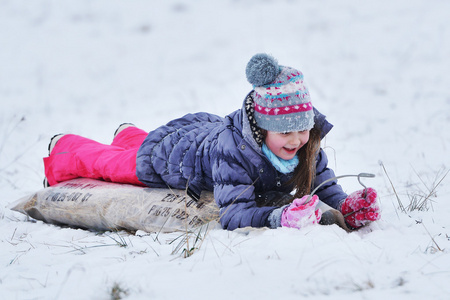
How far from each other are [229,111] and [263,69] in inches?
170

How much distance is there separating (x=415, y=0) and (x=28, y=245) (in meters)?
9.18

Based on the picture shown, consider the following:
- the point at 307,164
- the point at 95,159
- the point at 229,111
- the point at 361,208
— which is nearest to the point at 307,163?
the point at 307,164

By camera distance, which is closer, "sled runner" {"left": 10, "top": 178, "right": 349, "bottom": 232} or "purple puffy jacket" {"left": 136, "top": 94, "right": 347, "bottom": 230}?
"purple puffy jacket" {"left": 136, "top": 94, "right": 347, "bottom": 230}

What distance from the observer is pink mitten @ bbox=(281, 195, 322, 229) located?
7.32ft

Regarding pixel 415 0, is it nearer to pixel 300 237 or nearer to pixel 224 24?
pixel 224 24

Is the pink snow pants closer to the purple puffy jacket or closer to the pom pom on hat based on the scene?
the purple puffy jacket

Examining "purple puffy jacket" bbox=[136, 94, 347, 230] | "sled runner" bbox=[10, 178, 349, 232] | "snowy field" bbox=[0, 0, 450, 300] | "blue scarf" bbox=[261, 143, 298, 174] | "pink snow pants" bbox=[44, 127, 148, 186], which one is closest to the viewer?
"snowy field" bbox=[0, 0, 450, 300]

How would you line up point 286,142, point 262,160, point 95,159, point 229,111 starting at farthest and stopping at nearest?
point 229,111 < point 95,159 < point 262,160 < point 286,142

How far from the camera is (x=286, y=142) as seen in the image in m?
2.64

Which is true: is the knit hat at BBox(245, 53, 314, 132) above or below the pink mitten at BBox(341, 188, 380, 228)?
above

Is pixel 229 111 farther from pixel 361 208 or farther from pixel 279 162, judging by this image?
pixel 361 208

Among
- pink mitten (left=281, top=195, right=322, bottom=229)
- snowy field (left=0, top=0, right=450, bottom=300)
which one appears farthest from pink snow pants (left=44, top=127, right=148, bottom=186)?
pink mitten (left=281, top=195, right=322, bottom=229)

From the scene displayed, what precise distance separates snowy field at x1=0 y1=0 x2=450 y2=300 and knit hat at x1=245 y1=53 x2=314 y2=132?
0.66 m

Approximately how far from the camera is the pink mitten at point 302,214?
2232mm
